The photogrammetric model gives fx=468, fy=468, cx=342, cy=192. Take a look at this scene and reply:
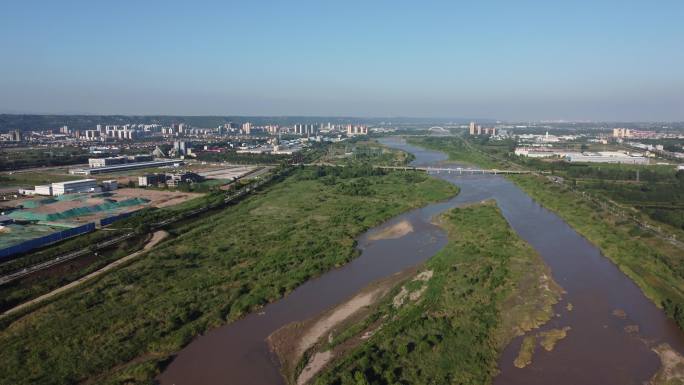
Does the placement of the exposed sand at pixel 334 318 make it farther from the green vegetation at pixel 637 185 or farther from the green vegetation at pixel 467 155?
the green vegetation at pixel 467 155

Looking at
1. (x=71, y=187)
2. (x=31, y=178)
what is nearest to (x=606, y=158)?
(x=71, y=187)

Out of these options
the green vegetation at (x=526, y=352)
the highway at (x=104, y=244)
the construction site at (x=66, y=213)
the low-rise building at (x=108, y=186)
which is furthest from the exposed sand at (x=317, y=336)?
the low-rise building at (x=108, y=186)

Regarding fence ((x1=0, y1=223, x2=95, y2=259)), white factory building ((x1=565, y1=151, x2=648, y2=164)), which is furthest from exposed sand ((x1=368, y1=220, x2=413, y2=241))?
white factory building ((x1=565, y1=151, x2=648, y2=164))

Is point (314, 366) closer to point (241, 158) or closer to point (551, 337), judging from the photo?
point (551, 337)

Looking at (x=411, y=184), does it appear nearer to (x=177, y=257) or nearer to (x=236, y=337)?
(x=177, y=257)

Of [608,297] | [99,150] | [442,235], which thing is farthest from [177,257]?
[99,150]

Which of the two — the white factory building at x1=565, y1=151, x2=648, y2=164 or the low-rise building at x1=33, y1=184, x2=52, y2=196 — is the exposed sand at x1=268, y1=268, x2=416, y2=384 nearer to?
the low-rise building at x1=33, y1=184, x2=52, y2=196
